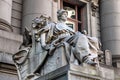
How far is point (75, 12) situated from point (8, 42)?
986 cm

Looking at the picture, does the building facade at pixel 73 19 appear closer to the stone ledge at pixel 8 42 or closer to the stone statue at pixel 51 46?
the stone ledge at pixel 8 42

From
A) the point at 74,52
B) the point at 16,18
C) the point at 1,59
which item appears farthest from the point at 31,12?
the point at 74,52

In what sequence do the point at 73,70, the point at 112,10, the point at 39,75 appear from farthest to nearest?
the point at 112,10 → the point at 39,75 → the point at 73,70

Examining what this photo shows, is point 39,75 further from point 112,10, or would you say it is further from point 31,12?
point 112,10

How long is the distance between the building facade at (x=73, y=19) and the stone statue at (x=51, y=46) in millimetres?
2878

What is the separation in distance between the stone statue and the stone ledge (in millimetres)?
2918

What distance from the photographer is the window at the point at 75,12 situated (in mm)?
25250

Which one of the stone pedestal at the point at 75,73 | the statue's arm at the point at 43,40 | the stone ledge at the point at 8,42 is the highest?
the statue's arm at the point at 43,40

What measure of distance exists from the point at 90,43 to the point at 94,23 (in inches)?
532

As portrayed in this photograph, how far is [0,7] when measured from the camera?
18.1 meters

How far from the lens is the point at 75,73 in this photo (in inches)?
424

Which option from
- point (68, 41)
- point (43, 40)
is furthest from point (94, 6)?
point (68, 41)

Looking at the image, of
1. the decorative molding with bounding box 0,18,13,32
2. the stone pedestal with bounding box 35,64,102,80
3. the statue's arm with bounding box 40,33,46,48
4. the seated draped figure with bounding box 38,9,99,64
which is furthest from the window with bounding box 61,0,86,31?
the stone pedestal with bounding box 35,64,102,80

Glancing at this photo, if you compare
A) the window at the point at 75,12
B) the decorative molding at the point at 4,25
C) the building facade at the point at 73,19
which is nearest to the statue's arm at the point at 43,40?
the building facade at the point at 73,19
